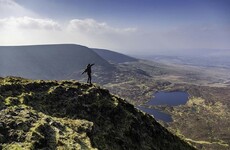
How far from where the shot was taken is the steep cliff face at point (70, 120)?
1415 inches

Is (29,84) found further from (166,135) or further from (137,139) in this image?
(166,135)

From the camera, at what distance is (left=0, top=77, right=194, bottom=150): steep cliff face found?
35.9m

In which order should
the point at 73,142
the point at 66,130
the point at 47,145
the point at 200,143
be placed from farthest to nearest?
the point at 200,143, the point at 66,130, the point at 73,142, the point at 47,145

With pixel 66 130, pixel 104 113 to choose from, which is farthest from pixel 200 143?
pixel 66 130

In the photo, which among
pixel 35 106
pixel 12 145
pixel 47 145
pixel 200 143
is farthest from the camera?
pixel 200 143

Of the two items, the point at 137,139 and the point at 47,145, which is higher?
the point at 47,145

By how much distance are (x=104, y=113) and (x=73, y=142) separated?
18.2m

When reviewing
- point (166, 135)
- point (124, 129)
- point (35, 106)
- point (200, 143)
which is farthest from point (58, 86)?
point (200, 143)

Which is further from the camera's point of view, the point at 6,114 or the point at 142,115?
the point at 142,115

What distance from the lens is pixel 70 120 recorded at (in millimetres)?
48781

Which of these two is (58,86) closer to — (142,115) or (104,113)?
(104,113)

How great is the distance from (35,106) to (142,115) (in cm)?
2351

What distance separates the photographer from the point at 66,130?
136ft

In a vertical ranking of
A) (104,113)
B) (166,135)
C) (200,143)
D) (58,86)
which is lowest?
(200,143)
